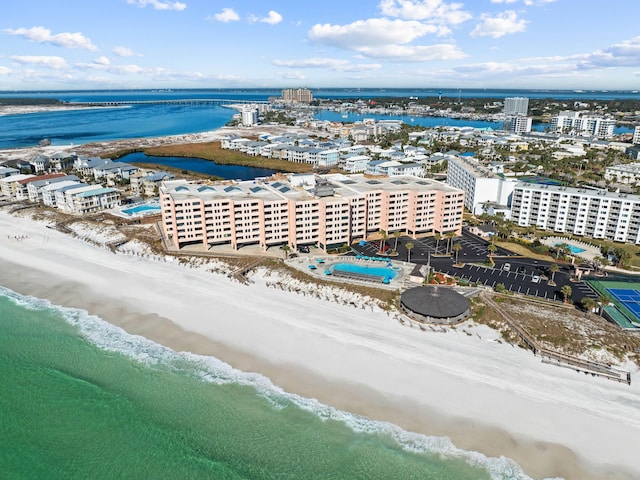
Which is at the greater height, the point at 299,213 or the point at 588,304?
the point at 299,213

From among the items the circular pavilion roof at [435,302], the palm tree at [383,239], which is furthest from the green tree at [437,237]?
the circular pavilion roof at [435,302]

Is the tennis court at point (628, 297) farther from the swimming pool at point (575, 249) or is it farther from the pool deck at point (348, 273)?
the pool deck at point (348, 273)

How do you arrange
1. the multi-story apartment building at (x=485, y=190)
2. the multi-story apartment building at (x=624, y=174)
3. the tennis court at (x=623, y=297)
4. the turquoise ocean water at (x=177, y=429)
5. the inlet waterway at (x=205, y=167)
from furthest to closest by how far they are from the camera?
1. the inlet waterway at (x=205, y=167)
2. the multi-story apartment building at (x=624, y=174)
3. the multi-story apartment building at (x=485, y=190)
4. the tennis court at (x=623, y=297)
5. the turquoise ocean water at (x=177, y=429)

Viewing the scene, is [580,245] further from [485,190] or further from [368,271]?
[368,271]

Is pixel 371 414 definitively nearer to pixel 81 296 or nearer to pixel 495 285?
pixel 495 285

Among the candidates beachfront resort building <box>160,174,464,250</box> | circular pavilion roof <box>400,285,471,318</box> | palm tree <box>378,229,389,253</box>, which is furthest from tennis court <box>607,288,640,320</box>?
palm tree <box>378,229,389,253</box>

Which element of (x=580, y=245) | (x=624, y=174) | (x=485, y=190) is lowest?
(x=580, y=245)

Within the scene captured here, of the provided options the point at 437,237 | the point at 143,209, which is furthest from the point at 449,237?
the point at 143,209

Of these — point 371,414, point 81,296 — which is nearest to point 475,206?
point 371,414
